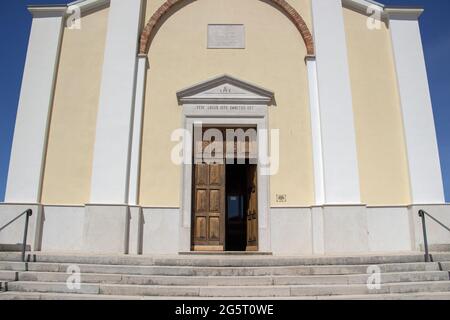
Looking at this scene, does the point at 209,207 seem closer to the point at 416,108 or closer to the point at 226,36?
the point at 226,36

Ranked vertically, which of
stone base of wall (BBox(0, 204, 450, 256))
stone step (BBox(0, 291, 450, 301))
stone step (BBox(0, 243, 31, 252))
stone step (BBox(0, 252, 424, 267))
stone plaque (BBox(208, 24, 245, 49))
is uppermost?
stone plaque (BBox(208, 24, 245, 49))

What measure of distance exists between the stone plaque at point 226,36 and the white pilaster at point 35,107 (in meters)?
4.00

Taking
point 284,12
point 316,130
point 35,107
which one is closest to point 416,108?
point 316,130

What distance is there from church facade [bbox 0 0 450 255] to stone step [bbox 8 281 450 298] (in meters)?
2.71

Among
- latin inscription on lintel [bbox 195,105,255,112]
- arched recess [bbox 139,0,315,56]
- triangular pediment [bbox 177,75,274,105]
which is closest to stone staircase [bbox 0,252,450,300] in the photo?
latin inscription on lintel [bbox 195,105,255,112]

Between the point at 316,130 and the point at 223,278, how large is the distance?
511 centimetres

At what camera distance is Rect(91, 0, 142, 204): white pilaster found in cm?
950

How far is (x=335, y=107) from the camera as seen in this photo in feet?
32.9

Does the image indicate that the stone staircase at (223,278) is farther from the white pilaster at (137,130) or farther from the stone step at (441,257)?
the white pilaster at (137,130)

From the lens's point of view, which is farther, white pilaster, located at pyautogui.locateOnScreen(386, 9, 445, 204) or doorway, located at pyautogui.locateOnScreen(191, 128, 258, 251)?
doorway, located at pyautogui.locateOnScreen(191, 128, 258, 251)

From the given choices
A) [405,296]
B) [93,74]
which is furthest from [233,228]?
[405,296]

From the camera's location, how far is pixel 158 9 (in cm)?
1086

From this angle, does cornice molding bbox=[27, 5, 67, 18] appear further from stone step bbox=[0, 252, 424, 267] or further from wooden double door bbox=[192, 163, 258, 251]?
stone step bbox=[0, 252, 424, 267]
